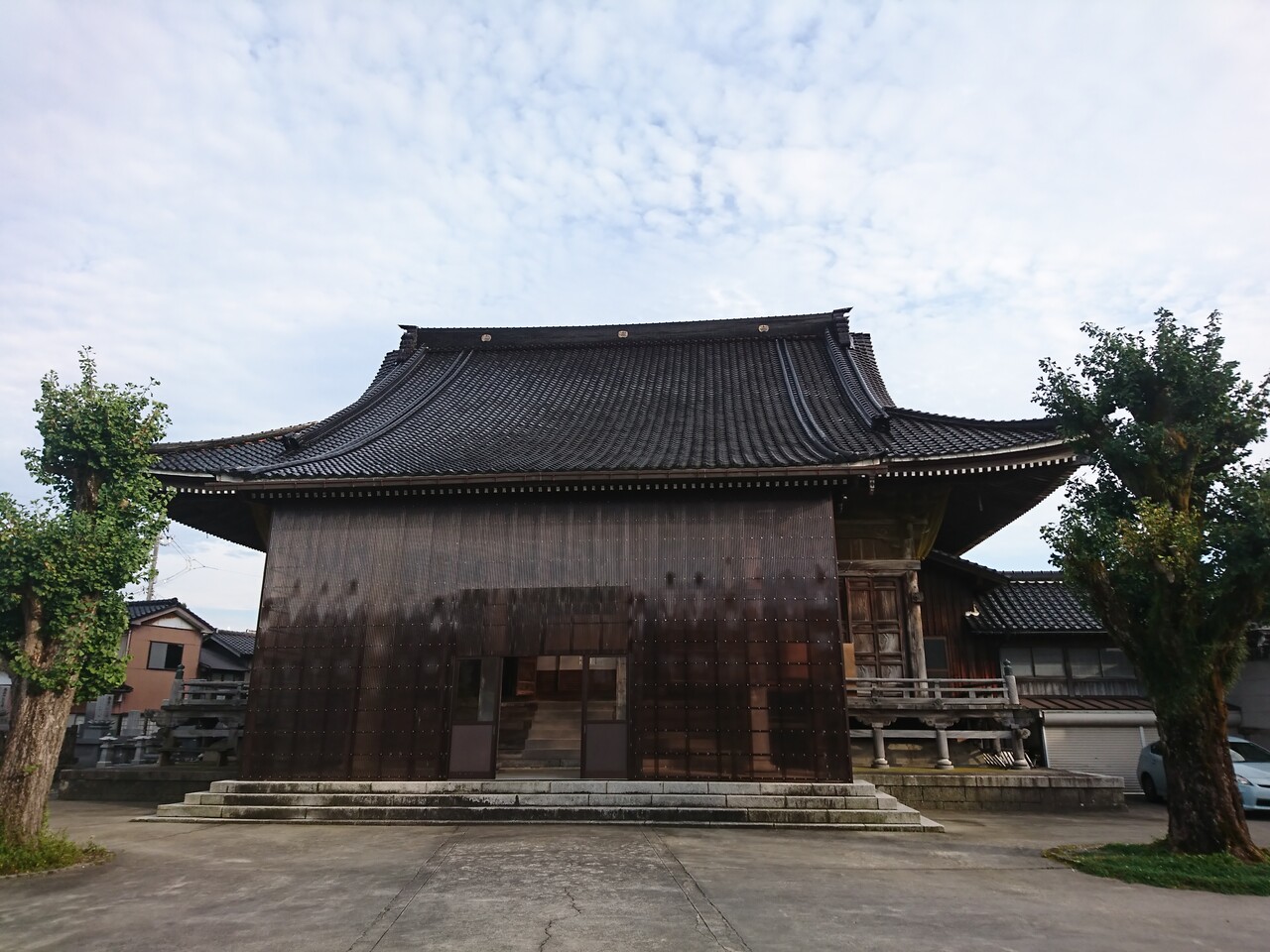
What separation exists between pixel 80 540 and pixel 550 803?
7.46m

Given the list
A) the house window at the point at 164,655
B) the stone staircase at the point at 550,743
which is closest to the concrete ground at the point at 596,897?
the stone staircase at the point at 550,743

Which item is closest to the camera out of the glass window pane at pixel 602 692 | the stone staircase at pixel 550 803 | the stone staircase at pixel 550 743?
the stone staircase at pixel 550 803

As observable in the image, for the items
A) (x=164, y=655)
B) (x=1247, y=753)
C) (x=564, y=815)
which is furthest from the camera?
(x=164, y=655)

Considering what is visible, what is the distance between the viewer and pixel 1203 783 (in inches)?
334

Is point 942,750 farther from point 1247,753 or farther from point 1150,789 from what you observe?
point 1247,753

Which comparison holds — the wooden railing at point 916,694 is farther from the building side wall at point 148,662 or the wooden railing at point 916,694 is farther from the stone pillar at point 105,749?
the building side wall at point 148,662

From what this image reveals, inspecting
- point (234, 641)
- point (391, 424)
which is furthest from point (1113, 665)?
point (234, 641)

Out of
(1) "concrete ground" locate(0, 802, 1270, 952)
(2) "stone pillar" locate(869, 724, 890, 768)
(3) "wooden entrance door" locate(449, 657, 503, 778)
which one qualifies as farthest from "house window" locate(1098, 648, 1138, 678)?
(3) "wooden entrance door" locate(449, 657, 503, 778)

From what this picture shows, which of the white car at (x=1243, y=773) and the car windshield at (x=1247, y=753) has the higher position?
the car windshield at (x=1247, y=753)

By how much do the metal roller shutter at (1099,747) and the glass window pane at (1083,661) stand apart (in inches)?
49.8

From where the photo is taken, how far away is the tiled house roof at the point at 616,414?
1353 cm

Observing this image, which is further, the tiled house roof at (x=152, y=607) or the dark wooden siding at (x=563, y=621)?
the tiled house roof at (x=152, y=607)

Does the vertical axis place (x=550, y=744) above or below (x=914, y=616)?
below

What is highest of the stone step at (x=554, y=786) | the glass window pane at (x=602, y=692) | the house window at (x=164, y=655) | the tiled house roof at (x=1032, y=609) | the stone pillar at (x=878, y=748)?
the tiled house roof at (x=1032, y=609)
